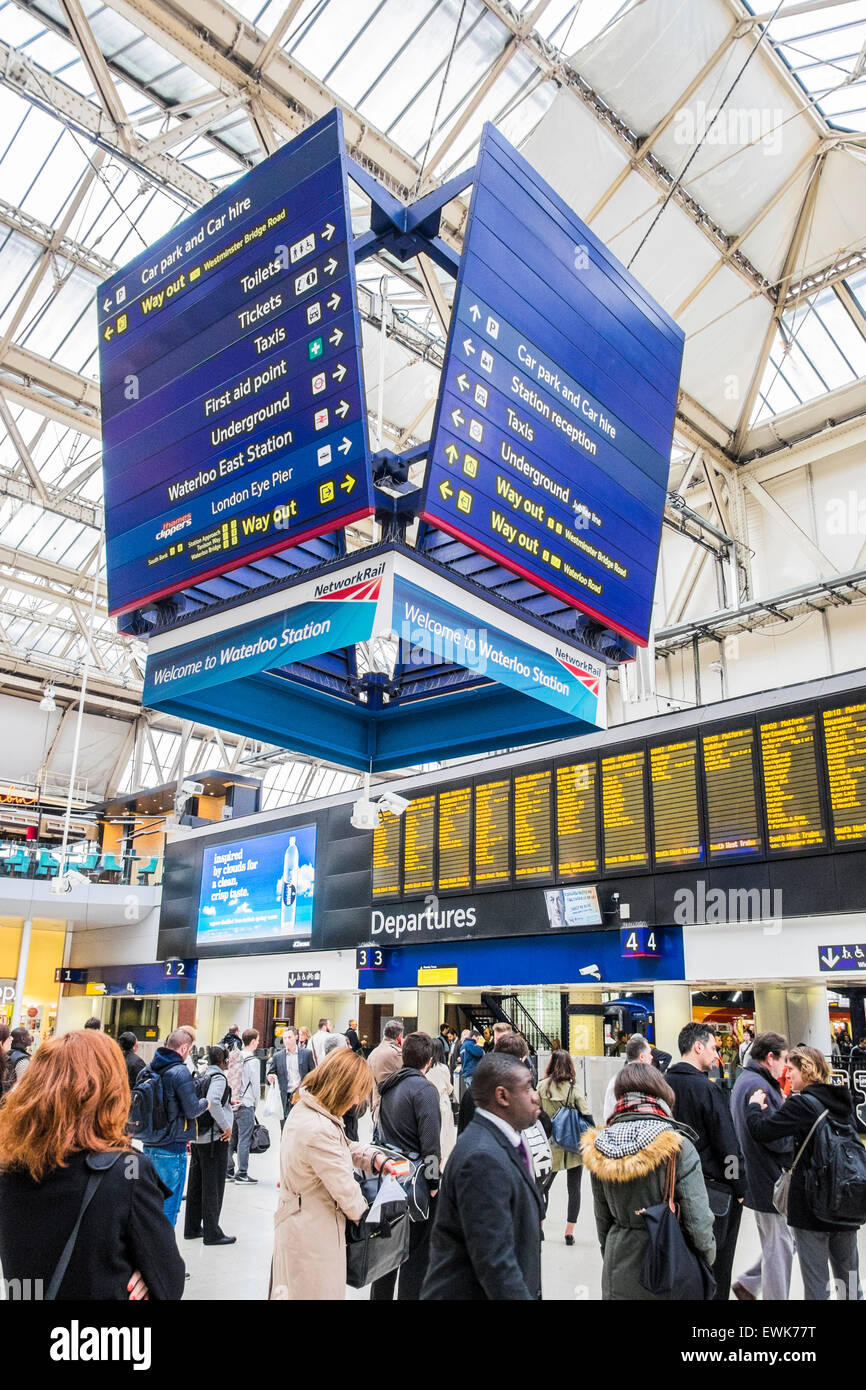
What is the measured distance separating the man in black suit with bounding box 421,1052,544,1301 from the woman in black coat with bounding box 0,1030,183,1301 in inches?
30.0

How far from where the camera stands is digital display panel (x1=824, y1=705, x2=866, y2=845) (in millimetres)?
10250

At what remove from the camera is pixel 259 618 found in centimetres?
502

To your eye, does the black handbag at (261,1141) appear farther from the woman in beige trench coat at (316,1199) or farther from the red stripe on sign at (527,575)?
the red stripe on sign at (527,575)

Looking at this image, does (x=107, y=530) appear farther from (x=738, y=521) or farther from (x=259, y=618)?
(x=738, y=521)

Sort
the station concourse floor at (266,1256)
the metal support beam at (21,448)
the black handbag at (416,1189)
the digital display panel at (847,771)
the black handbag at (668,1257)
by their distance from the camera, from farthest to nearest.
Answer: the metal support beam at (21,448) → the digital display panel at (847,771) → the station concourse floor at (266,1256) → the black handbag at (416,1189) → the black handbag at (668,1257)

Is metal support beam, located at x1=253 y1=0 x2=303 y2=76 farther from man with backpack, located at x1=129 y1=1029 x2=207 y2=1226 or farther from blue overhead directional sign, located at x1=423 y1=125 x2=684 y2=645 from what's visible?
man with backpack, located at x1=129 y1=1029 x2=207 y2=1226

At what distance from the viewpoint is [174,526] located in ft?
17.1

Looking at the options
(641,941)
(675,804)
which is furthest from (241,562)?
(641,941)

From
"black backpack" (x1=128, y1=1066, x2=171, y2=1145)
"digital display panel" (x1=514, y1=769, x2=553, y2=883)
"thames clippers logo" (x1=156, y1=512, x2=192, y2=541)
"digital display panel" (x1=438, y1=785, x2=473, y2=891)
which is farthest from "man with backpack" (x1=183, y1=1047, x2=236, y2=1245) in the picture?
"digital display panel" (x1=438, y1=785, x2=473, y2=891)

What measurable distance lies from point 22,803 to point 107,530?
28.7m

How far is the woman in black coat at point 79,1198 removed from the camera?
2.30m

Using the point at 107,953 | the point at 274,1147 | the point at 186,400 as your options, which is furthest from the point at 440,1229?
the point at 107,953

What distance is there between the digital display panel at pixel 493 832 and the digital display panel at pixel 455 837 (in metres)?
0.18
